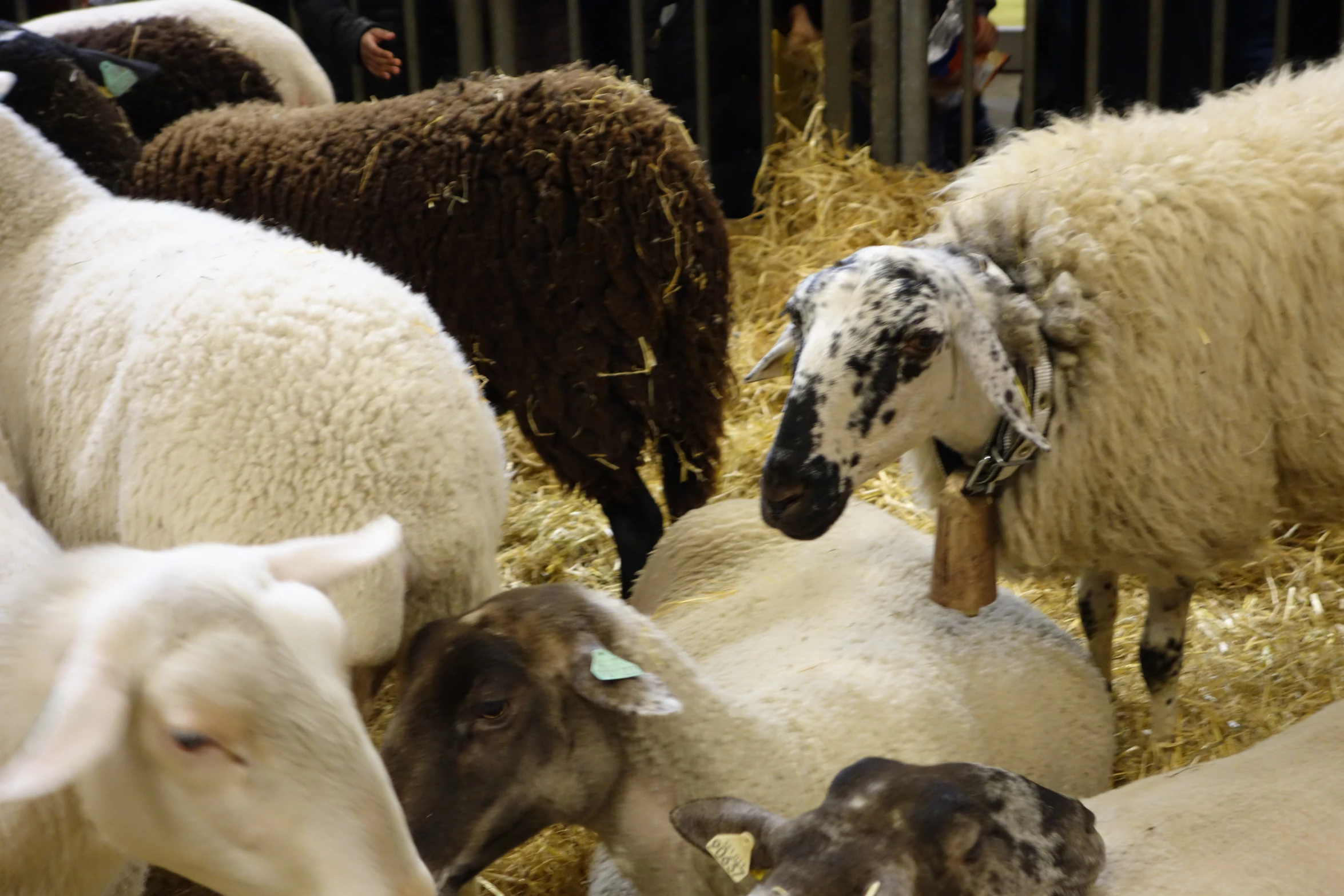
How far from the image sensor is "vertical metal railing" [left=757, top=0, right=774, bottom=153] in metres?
4.76

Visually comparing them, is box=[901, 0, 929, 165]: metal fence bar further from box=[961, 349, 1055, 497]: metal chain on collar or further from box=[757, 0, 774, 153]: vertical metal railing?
box=[961, 349, 1055, 497]: metal chain on collar

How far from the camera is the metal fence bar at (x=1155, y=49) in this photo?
14.5 feet

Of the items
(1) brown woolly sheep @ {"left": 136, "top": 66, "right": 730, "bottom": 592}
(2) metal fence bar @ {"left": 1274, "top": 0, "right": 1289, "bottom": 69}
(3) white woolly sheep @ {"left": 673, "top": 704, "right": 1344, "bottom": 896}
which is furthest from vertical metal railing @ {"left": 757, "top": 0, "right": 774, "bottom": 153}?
(3) white woolly sheep @ {"left": 673, "top": 704, "right": 1344, "bottom": 896}

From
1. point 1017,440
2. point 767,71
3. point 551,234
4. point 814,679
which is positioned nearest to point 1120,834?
point 814,679

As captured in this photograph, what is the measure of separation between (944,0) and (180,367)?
4268mm

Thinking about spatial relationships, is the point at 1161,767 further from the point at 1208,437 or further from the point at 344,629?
the point at 344,629

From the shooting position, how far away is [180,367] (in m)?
2.01

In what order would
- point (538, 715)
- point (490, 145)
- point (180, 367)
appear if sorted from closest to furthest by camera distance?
point (538, 715) < point (180, 367) < point (490, 145)

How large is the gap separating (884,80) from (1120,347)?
289 cm

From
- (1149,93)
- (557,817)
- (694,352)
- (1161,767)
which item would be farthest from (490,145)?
(1149,93)

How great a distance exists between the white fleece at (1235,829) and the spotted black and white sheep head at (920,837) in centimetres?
9

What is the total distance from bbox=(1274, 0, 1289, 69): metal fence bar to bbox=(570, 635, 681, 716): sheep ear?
359cm

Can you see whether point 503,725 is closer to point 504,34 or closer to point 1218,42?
point 504,34

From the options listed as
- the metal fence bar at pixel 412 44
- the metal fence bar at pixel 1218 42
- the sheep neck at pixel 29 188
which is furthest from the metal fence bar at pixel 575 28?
the sheep neck at pixel 29 188
